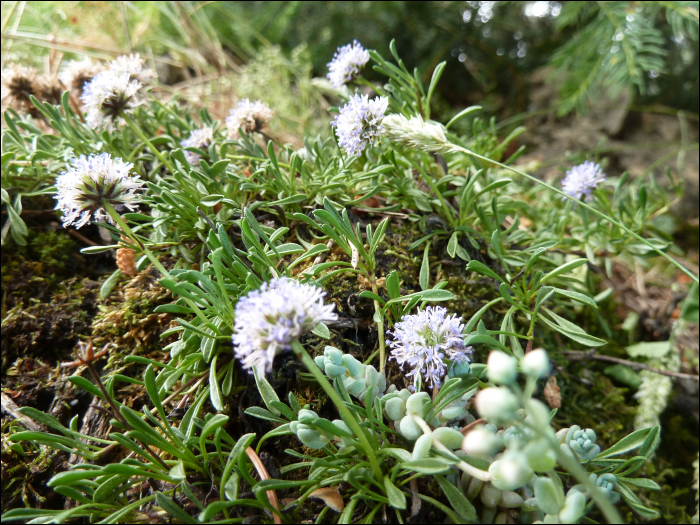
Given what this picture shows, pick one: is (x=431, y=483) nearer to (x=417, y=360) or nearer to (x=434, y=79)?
(x=417, y=360)

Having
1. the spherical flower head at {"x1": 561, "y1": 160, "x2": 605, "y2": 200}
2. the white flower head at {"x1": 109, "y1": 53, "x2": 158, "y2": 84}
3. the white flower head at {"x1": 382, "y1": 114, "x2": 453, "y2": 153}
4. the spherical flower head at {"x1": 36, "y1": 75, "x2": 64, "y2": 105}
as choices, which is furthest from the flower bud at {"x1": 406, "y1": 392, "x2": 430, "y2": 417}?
the spherical flower head at {"x1": 36, "y1": 75, "x2": 64, "y2": 105}

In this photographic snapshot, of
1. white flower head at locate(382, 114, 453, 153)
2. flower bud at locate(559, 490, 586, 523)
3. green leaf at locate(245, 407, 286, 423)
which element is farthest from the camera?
white flower head at locate(382, 114, 453, 153)

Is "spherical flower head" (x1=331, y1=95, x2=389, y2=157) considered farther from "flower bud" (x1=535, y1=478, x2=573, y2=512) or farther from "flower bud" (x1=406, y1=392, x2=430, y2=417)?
"flower bud" (x1=535, y1=478, x2=573, y2=512)

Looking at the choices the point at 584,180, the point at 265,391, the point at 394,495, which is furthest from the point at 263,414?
the point at 584,180

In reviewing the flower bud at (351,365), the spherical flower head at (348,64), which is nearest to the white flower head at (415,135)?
the spherical flower head at (348,64)

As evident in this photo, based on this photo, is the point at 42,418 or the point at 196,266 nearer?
the point at 42,418

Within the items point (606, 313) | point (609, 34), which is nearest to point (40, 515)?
point (606, 313)
